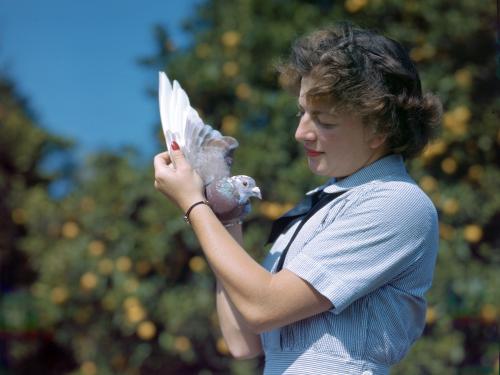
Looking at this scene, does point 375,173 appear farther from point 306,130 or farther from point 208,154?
point 208,154

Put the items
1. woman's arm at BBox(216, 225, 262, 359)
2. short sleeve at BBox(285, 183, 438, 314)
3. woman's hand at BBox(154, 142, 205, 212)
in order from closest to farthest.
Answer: short sleeve at BBox(285, 183, 438, 314) → woman's hand at BBox(154, 142, 205, 212) → woman's arm at BBox(216, 225, 262, 359)

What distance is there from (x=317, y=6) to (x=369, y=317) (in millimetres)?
2492

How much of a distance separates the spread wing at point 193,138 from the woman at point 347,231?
39mm

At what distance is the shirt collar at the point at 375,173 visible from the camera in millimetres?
1378

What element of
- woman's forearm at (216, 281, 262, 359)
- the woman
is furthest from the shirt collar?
woman's forearm at (216, 281, 262, 359)

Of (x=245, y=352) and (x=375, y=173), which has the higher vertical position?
(x=375, y=173)

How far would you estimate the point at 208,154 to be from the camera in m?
1.47

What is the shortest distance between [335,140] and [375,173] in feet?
0.32

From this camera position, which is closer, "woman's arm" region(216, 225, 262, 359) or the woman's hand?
the woman's hand

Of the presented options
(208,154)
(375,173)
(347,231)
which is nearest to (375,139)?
→ (375,173)

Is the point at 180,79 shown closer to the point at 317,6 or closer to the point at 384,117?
the point at 317,6

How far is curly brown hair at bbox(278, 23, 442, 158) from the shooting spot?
4.40ft

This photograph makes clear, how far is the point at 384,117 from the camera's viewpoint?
53.6 inches

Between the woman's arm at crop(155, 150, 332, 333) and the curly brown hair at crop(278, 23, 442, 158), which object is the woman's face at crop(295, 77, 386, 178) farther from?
the woman's arm at crop(155, 150, 332, 333)
